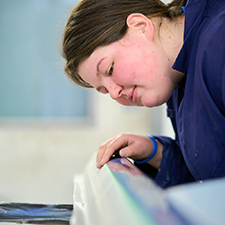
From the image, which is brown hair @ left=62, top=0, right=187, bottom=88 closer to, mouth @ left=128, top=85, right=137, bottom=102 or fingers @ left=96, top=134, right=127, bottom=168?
mouth @ left=128, top=85, right=137, bottom=102

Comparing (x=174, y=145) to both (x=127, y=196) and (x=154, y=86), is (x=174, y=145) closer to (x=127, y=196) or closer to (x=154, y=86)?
(x=154, y=86)

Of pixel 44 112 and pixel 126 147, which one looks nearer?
pixel 126 147

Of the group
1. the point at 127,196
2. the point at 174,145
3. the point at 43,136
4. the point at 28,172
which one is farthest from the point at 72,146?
the point at 127,196

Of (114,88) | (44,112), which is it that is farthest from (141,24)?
(44,112)

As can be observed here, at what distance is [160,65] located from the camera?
2.40 feet

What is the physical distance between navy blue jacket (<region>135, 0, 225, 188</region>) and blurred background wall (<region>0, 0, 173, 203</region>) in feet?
5.67

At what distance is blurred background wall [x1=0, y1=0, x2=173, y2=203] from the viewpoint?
245 centimetres

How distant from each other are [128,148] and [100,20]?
1.30 ft

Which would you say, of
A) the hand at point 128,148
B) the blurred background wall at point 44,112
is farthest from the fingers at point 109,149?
the blurred background wall at point 44,112

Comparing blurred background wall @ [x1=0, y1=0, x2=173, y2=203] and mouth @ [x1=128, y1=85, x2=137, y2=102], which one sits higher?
mouth @ [x1=128, y1=85, x2=137, y2=102]

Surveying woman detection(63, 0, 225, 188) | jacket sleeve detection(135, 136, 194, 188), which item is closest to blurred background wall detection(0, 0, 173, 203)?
jacket sleeve detection(135, 136, 194, 188)

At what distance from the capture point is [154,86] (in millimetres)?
748

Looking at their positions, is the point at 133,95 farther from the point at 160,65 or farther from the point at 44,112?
the point at 44,112

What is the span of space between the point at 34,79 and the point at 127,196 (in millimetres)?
2403
